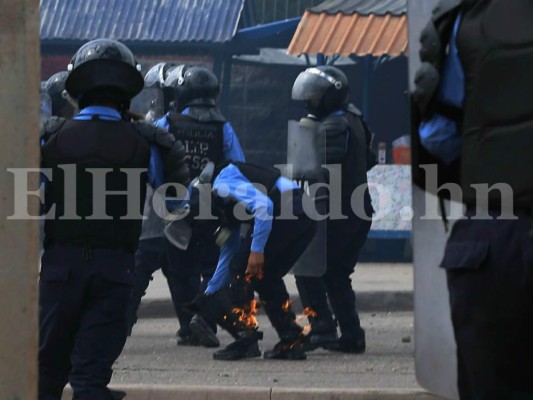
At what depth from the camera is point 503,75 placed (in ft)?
12.1

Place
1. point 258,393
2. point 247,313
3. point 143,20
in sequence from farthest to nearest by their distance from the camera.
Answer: point 143,20, point 247,313, point 258,393

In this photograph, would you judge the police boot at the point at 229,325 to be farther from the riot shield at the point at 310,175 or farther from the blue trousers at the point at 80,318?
A: the blue trousers at the point at 80,318

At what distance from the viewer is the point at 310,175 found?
986 centimetres

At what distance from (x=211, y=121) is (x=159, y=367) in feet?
5.21

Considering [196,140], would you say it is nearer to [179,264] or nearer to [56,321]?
[179,264]

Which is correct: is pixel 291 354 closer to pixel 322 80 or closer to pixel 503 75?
pixel 322 80

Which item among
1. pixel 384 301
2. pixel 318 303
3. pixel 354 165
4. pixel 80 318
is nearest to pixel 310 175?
pixel 354 165

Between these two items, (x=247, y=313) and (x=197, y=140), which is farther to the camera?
(x=197, y=140)

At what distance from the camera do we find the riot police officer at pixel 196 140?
9.30m

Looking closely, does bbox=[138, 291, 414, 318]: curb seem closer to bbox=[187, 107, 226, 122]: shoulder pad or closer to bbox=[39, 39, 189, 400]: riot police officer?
bbox=[187, 107, 226, 122]: shoulder pad

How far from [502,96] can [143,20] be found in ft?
45.3

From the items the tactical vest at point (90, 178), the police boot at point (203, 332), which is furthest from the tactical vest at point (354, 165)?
the tactical vest at point (90, 178)

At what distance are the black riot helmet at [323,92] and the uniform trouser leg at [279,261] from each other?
1005 millimetres

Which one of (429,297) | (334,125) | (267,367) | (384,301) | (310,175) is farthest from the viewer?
(384,301)
